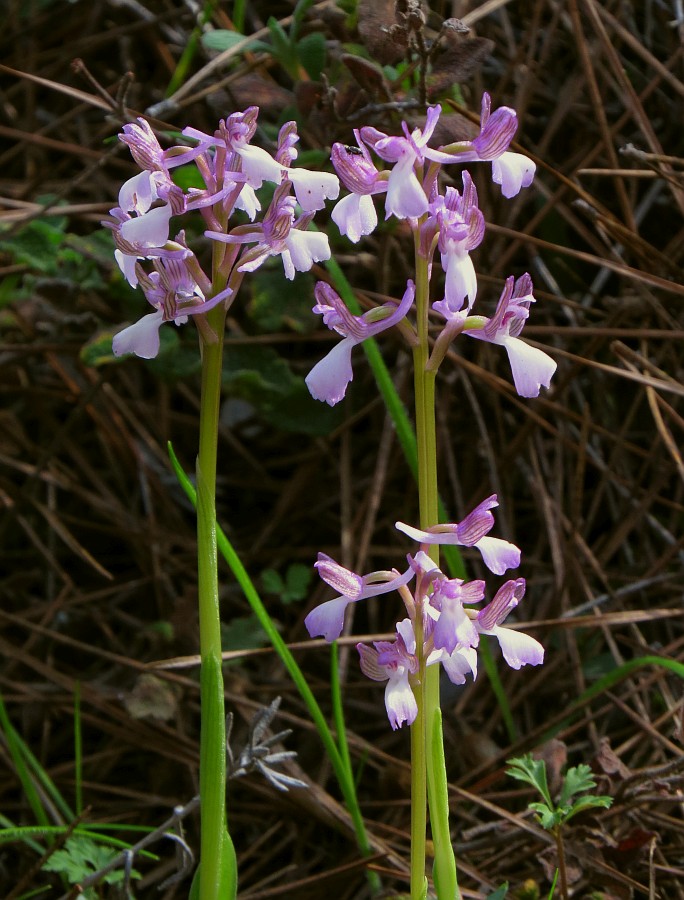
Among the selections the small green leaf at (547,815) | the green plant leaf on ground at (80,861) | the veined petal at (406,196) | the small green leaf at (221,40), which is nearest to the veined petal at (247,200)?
the veined petal at (406,196)

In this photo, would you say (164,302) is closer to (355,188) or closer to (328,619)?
(355,188)

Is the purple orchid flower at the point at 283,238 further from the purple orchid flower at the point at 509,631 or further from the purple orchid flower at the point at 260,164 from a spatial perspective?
the purple orchid flower at the point at 509,631

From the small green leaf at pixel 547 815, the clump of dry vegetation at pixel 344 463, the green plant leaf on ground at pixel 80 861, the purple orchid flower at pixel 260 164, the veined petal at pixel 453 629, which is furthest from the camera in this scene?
the clump of dry vegetation at pixel 344 463

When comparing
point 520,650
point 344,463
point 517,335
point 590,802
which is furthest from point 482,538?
point 344,463

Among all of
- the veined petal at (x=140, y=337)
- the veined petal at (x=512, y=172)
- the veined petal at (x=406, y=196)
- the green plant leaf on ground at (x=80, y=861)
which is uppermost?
the veined petal at (x=406, y=196)

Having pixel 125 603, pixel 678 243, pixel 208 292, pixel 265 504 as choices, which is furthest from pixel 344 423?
pixel 208 292

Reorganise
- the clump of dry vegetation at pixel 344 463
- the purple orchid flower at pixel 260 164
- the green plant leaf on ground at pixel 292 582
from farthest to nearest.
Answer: the green plant leaf on ground at pixel 292 582 < the clump of dry vegetation at pixel 344 463 < the purple orchid flower at pixel 260 164

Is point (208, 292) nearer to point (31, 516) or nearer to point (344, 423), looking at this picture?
point (344, 423)
